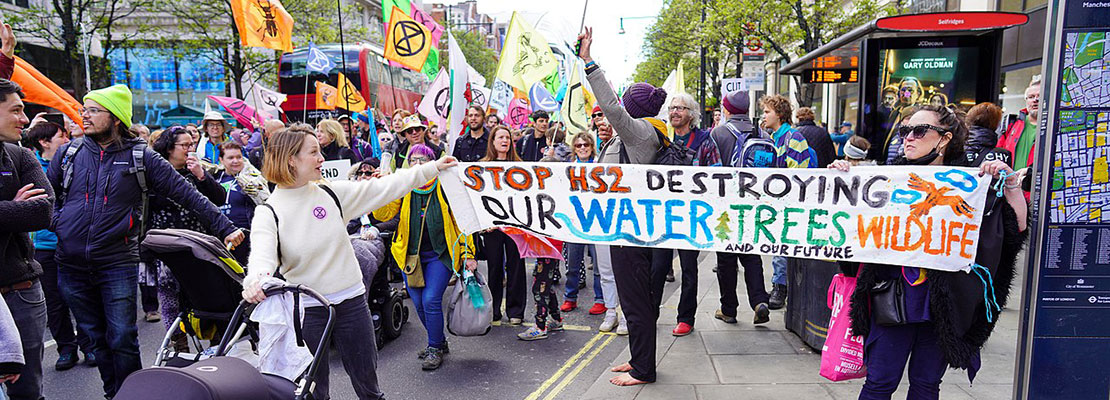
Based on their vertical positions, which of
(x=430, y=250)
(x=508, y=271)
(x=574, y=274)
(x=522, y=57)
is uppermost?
(x=522, y=57)

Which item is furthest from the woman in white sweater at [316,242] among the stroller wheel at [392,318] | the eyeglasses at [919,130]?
the eyeglasses at [919,130]

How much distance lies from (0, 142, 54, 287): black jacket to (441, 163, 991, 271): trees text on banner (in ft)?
6.88

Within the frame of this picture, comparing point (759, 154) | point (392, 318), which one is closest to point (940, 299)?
point (759, 154)

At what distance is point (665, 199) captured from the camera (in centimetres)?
404

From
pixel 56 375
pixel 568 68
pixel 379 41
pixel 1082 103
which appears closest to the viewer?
pixel 1082 103

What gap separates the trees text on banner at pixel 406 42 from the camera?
10070 mm

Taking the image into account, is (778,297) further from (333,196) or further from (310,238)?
(310,238)

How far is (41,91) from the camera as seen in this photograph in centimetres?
529

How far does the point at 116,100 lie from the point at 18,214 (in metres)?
1.06

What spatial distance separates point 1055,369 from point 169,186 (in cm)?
497

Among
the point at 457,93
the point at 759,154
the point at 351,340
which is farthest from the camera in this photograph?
the point at 457,93

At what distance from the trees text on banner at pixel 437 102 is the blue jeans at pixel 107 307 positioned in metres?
6.73

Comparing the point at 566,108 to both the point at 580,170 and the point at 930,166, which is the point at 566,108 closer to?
the point at 580,170

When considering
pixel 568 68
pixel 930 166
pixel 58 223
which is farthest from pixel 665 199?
pixel 568 68
